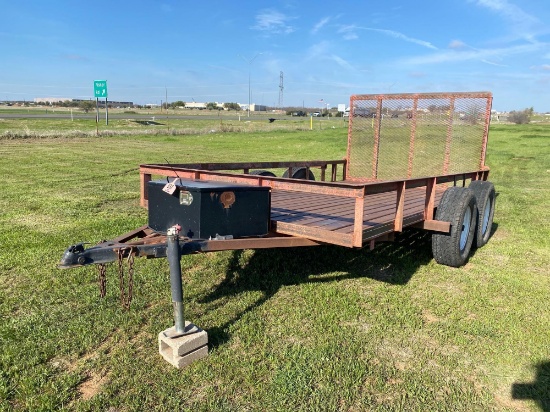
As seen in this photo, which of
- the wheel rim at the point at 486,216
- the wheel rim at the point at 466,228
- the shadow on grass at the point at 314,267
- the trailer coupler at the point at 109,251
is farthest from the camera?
the wheel rim at the point at 486,216

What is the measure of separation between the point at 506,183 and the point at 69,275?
1153 cm

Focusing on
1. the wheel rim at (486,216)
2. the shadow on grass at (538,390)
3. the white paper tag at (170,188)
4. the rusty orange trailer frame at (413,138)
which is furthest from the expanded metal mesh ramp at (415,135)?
the white paper tag at (170,188)

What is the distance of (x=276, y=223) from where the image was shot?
3854 millimetres

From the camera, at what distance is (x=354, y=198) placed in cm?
435

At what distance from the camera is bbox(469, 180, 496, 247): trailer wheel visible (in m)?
5.69

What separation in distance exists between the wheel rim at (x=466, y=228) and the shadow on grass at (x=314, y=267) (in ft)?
1.46

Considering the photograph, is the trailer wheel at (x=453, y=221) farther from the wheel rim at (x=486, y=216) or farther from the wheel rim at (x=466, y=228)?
the wheel rim at (x=486, y=216)

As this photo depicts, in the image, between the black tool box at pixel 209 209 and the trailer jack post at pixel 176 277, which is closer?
the trailer jack post at pixel 176 277

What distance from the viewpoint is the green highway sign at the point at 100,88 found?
3300 centimetres

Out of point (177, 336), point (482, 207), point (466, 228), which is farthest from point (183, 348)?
point (482, 207)

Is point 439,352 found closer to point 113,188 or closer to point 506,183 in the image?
point 113,188

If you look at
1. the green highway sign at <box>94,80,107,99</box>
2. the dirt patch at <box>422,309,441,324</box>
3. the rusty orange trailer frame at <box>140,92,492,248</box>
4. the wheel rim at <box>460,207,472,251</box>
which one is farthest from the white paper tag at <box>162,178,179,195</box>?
the green highway sign at <box>94,80,107,99</box>

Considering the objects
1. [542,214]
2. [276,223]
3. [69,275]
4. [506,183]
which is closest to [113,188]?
[69,275]

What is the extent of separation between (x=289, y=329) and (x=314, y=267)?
1.50 metres
